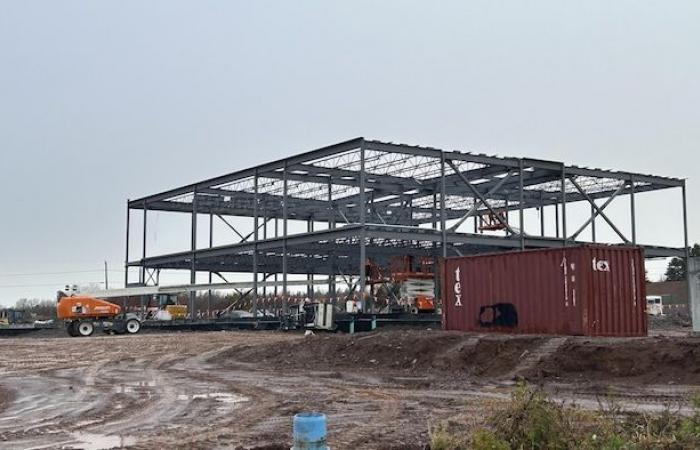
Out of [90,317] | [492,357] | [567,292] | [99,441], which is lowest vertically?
[99,441]

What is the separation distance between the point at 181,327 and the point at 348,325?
47.7 ft

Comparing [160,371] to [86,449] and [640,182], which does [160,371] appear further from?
[640,182]

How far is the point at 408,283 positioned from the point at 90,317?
18173mm

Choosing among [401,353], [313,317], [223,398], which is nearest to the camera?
[223,398]

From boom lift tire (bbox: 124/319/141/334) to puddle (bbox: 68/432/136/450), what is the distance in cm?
3500

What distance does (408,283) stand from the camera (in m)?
43.9

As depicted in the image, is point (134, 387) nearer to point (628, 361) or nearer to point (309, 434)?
point (628, 361)

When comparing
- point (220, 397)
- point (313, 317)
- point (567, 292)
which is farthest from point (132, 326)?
point (220, 397)

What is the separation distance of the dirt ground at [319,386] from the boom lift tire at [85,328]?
14526 millimetres

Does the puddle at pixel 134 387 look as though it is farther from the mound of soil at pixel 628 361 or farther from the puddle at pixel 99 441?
the mound of soil at pixel 628 361

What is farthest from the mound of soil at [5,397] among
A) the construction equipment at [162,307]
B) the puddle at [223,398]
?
the construction equipment at [162,307]

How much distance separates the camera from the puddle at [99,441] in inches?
400

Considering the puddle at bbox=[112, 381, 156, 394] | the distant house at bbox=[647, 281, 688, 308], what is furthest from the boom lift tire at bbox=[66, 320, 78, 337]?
the distant house at bbox=[647, 281, 688, 308]

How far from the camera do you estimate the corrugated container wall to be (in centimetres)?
2239
